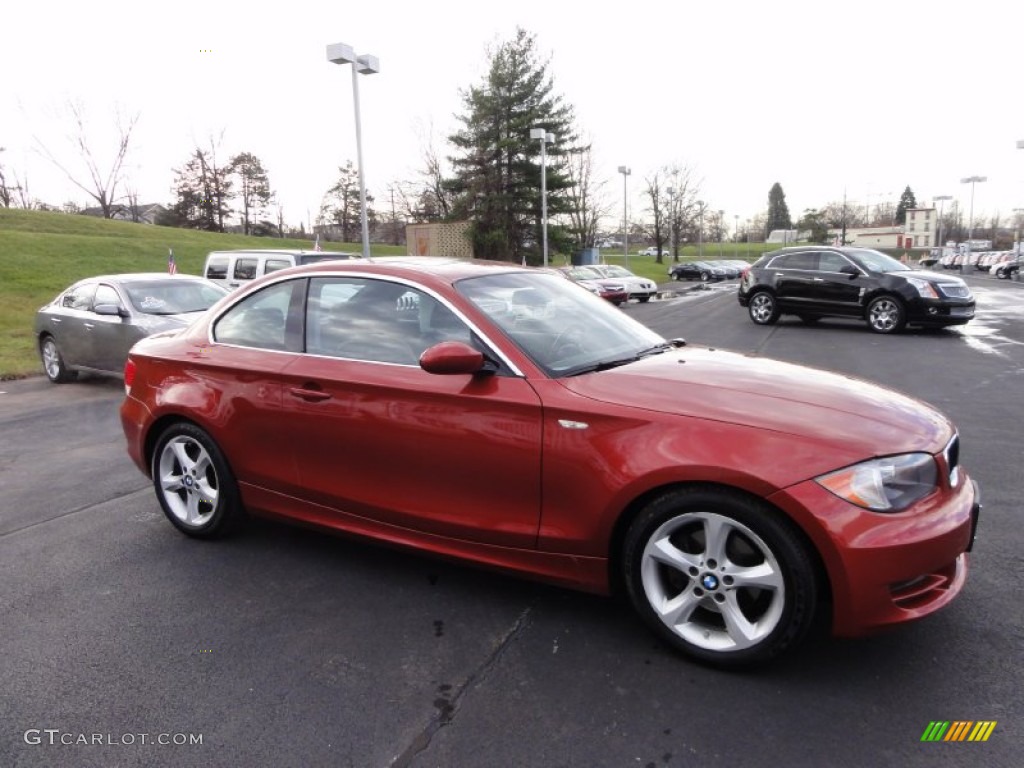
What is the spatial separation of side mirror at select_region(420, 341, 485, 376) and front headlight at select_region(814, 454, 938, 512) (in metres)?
1.39

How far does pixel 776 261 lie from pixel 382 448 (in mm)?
14267

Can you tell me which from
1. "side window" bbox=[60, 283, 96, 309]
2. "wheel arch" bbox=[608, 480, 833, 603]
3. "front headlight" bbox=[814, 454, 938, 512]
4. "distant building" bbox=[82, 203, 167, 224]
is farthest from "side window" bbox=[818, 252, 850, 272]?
"distant building" bbox=[82, 203, 167, 224]

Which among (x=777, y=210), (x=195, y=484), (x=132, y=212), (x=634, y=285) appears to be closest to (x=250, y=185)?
(x=132, y=212)

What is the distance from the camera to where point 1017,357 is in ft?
35.0

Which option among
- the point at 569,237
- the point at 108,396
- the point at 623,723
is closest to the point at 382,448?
the point at 623,723

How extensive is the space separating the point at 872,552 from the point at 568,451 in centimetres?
113

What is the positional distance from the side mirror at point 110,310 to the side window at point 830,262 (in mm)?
12903

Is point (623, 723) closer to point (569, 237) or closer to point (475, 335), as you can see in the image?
point (475, 335)

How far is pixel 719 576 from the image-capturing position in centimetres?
266

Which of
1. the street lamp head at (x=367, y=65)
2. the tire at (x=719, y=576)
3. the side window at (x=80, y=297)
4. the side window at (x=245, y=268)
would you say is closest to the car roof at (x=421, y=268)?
the tire at (x=719, y=576)

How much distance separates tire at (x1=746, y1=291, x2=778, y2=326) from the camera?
15.8 meters

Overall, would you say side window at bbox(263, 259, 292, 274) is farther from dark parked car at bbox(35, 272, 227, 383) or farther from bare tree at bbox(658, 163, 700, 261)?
bare tree at bbox(658, 163, 700, 261)

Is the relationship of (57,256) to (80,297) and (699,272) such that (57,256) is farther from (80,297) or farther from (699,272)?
(699,272)

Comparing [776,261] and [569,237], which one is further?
[569,237]
